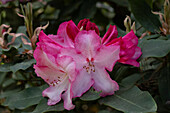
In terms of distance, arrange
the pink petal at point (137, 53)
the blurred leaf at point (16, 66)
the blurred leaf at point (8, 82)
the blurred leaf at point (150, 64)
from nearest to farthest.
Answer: the pink petal at point (137, 53), the blurred leaf at point (16, 66), the blurred leaf at point (150, 64), the blurred leaf at point (8, 82)

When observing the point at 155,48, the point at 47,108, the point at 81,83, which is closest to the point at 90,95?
the point at 81,83

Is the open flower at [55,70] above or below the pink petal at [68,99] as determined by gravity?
above

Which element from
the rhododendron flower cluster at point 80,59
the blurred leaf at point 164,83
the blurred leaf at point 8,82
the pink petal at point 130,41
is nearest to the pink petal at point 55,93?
the rhododendron flower cluster at point 80,59

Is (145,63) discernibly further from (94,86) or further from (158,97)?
(94,86)

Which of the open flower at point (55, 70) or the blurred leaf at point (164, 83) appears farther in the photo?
the blurred leaf at point (164, 83)

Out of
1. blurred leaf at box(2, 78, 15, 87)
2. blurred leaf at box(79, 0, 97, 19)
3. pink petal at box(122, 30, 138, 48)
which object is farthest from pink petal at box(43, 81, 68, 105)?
blurred leaf at box(79, 0, 97, 19)

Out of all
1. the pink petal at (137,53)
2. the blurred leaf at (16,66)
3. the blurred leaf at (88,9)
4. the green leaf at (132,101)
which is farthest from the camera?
the blurred leaf at (88,9)

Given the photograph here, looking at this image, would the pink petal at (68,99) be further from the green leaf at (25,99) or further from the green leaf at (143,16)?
the green leaf at (143,16)

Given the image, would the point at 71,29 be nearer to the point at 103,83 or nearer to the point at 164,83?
the point at 103,83

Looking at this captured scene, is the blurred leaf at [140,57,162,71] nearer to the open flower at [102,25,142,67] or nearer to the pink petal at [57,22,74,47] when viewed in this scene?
the open flower at [102,25,142,67]
